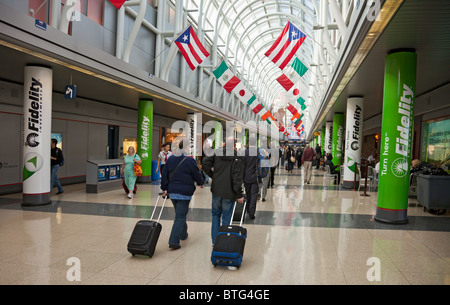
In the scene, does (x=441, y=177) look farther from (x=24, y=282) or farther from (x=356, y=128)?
(x=24, y=282)

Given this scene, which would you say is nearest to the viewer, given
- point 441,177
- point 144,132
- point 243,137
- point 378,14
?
point 378,14

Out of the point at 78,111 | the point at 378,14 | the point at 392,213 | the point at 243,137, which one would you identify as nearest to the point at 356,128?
the point at 392,213

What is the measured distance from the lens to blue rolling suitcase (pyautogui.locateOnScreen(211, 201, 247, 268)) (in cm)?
434

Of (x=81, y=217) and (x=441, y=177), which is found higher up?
(x=441, y=177)

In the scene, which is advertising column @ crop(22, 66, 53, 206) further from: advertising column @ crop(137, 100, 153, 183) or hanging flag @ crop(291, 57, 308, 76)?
hanging flag @ crop(291, 57, 308, 76)

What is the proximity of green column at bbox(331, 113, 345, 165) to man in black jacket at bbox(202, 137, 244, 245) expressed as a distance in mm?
15692

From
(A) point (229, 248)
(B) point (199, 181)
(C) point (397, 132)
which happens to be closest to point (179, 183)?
(B) point (199, 181)

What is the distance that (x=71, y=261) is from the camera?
4.59 metres

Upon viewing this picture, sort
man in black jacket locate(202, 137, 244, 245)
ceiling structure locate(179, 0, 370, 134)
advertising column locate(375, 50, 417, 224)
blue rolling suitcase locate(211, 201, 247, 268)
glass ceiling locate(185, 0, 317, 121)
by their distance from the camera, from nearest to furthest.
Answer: blue rolling suitcase locate(211, 201, 247, 268), man in black jacket locate(202, 137, 244, 245), advertising column locate(375, 50, 417, 224), ceiling structure locate(179, 0, 370, 134), glass ceiling locate(185, 0, 317, 121)

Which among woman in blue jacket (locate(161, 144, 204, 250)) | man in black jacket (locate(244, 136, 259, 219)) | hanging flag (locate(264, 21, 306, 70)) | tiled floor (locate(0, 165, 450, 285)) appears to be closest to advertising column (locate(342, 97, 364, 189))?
hanging flag (locate(264, 21, 306, 70))

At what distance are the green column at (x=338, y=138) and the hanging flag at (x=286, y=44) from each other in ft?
24.8

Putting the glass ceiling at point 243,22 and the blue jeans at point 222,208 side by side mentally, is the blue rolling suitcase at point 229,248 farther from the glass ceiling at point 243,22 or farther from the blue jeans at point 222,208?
the glass ceiling at point 243,22

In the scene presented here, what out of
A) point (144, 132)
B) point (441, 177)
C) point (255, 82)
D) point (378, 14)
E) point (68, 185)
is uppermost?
point (255, 82)

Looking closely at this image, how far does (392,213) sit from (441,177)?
83.6 inches
